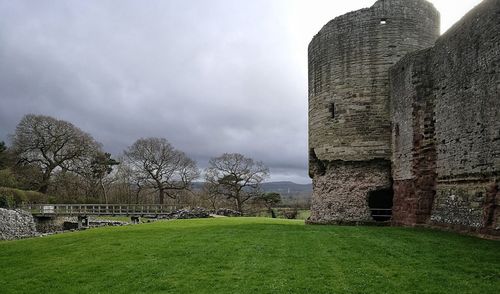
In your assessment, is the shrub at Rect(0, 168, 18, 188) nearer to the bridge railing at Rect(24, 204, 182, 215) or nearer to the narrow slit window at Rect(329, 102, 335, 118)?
the bridge railing at Rect(24, 204, 182, 215)

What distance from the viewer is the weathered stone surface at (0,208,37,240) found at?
2806cm

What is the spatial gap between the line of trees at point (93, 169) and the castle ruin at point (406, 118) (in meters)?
27.3

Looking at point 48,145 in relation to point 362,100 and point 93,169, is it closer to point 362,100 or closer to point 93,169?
point 93,169

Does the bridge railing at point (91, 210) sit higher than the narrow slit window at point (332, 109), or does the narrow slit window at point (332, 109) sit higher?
the narrow slit window at point (332, 109)

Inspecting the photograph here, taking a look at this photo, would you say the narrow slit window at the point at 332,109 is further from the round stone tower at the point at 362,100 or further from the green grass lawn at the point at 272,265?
the green grass lawn at the point at 272,265

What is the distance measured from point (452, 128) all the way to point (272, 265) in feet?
20.6

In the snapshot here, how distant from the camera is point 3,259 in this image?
420 inches

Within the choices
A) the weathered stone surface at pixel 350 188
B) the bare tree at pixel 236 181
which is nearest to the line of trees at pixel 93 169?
the bare tree at pixel 236 181

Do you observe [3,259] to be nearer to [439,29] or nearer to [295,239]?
[295,239]

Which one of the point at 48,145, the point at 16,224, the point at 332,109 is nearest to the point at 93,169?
the point at 48,145

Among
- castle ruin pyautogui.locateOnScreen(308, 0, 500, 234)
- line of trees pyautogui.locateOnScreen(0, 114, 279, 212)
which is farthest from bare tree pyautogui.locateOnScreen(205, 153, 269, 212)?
castle ruin pyautogui.locateOnScreen(308, 0, 500, 234)

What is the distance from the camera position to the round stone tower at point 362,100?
590 inches

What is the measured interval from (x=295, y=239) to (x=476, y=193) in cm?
426

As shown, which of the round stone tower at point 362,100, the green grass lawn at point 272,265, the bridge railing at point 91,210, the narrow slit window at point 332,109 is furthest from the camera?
the bridge railing at point 91,210
